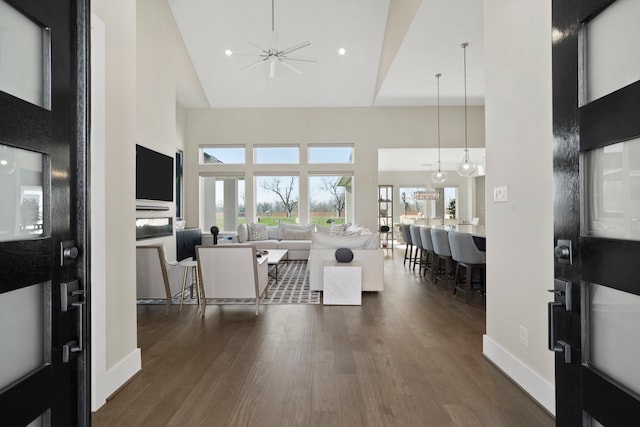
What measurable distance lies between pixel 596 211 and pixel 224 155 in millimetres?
8491

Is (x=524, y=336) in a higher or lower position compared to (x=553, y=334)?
lower

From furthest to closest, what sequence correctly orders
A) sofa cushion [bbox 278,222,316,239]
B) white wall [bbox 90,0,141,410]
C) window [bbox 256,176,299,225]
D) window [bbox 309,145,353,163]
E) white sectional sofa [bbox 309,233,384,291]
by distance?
1. window [bbox 256,176,299,225]
2. window [bbox 309,145,353,163]
3. sofa cushion [bbox 278,222,316,239]
4. white sectional sofa [bbox 309,233,384,291]
5. white wall [bbox 90,0,141,410]

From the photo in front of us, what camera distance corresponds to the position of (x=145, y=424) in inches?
70.2

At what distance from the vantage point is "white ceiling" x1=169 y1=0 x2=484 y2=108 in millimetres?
4957

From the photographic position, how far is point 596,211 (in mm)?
1050

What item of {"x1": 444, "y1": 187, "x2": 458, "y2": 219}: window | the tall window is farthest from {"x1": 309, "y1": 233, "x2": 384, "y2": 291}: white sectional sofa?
{"x1": 444, "y1": 187, "x2": 458, "y2": 219}: window

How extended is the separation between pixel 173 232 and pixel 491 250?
5354 mm

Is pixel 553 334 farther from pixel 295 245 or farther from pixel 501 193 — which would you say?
pixel 295 245

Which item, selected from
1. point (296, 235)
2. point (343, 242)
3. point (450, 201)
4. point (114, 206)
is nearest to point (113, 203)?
point (114, 206)

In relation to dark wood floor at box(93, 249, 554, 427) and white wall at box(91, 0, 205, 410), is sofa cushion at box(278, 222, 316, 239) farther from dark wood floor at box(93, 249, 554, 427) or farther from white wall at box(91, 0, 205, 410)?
white wall at box(91, 0, 205, 410)

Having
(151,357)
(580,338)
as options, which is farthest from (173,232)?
(580,338)

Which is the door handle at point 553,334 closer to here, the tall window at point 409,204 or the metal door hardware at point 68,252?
the metal door hardware at point 68,252

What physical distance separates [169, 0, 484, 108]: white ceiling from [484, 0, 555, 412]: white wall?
236 centimetres

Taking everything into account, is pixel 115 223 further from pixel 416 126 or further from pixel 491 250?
pixel 416 126
